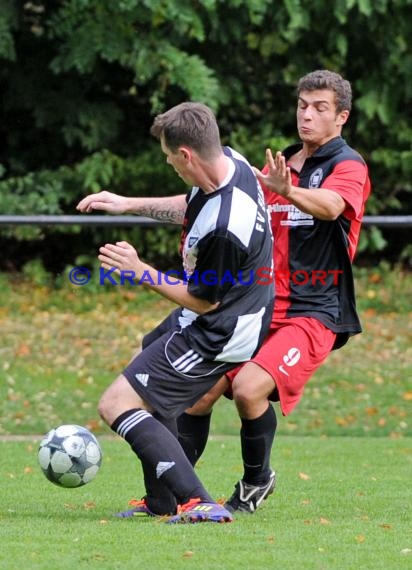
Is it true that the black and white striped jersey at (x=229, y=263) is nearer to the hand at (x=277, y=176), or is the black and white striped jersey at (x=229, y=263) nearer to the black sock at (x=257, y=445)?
the hand at (x=277, y=176)

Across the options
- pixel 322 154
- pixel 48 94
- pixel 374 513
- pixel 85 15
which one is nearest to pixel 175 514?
pixel 374 513

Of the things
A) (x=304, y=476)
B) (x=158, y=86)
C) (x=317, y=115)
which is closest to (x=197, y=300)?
(x=317, y=115)

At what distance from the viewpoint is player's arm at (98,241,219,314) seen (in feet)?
17.8

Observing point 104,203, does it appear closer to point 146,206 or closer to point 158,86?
point 146,206

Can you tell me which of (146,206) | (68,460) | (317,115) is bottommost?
(68,460)

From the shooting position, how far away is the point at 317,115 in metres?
6.42

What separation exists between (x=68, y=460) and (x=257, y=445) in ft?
3.12

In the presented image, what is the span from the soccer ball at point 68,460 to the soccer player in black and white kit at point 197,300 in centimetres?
40

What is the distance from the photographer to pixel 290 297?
20.9 ft

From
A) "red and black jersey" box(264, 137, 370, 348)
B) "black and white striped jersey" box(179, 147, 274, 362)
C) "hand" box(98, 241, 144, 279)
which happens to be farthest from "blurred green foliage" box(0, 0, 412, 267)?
"hand" box(98, 241, 144, 279)

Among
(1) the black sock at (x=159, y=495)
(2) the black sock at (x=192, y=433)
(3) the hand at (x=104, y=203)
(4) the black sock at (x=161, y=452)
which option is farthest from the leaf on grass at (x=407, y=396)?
(4) the black sock at (x=161, y=452)

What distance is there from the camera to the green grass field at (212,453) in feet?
16.7

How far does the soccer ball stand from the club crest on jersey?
5.75ft

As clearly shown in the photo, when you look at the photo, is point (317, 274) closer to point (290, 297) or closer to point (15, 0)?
point (290, 297)
